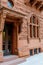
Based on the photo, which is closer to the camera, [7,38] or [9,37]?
[7,38]

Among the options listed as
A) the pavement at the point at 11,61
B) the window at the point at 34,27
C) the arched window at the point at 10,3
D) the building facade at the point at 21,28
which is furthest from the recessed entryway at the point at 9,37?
the window at the point at 34,27

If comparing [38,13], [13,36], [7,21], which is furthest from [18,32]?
[38,13]

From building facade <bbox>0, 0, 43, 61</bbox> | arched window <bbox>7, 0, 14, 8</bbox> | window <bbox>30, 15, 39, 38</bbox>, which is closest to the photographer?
building facade <bbox>0, 0, 43, 61</bbox>

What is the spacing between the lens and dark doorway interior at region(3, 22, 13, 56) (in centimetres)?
698

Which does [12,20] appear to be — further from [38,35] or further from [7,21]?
[38,35]

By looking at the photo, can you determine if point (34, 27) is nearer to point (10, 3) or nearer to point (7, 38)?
point (7, 38)

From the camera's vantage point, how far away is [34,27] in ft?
30.1

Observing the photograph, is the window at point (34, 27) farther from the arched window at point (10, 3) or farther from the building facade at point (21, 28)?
the arched window at point (10, 3)

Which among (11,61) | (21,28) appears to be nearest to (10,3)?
(21,28)

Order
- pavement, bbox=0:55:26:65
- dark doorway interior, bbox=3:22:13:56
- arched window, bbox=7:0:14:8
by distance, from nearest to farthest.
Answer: pavement, bbox=0:55:26:65, arched window, bbox=7:0:14:8, dark doorway interior, bbox=3:22:13:56

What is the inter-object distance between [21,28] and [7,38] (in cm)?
87

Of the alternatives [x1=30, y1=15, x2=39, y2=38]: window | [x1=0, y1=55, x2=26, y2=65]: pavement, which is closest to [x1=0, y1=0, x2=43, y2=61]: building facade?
[x1=30, y1=15, x2=39, y2=38]: window

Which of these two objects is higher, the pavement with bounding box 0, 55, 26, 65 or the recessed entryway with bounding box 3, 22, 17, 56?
the recessed entryway with bounding box 3, 22, 17, 56

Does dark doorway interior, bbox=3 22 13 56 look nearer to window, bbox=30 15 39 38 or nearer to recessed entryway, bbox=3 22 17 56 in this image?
recessed entryway, bbox=3 22 17 56
